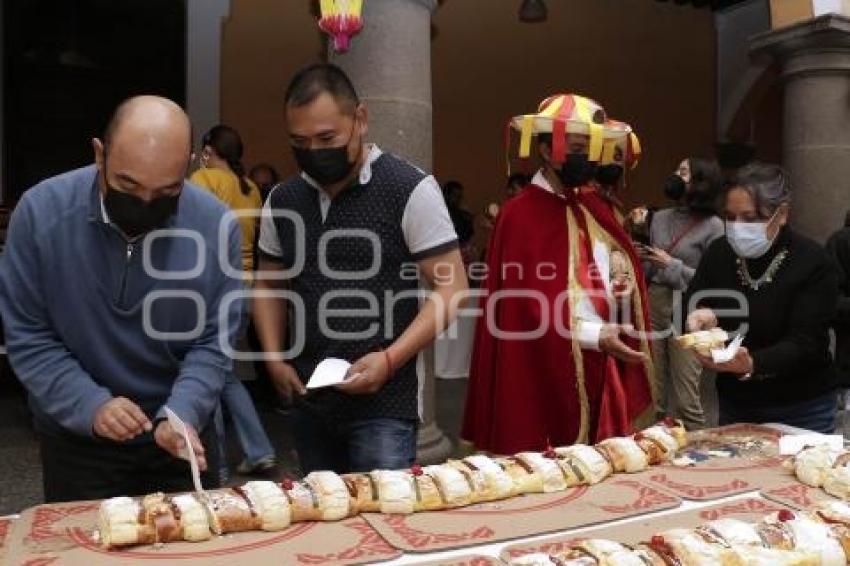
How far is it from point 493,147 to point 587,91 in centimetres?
155

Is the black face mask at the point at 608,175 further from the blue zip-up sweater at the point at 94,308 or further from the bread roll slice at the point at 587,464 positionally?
the blue zip-up sweater at the point at 94,308

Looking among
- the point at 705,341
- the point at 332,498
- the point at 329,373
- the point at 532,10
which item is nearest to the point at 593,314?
the point at 705,341

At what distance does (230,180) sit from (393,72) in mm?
1185

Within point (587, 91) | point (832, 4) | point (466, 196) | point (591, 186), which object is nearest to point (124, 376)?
point (591, 186)

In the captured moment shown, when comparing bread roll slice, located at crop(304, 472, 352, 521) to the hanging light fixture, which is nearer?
bread roll slice, located at crop(304, 472, 352, 521)

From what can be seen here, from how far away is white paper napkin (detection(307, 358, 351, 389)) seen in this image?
2.11 metres

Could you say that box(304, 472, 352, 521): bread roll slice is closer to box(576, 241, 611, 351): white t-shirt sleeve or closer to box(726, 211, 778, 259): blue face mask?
box(576, 241, 611, 351): white t-shirt sleeve

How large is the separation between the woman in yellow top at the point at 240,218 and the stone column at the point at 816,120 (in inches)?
153

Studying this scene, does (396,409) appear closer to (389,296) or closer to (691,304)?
(389,296)

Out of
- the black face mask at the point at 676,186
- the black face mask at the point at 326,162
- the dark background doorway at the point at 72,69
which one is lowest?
the black face mask at the point at 326,162

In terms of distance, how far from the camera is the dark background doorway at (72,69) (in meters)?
8.01

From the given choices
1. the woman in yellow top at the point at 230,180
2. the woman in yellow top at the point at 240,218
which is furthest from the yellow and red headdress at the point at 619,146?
the woman in yellow top at the point at 230,180

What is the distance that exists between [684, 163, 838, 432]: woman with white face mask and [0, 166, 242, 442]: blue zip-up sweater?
1.50 metres

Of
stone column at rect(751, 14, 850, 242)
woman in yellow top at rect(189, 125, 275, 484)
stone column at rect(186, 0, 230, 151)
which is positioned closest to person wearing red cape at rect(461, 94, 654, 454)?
woman in yellow top at rect(189, 125, 275, 484)
